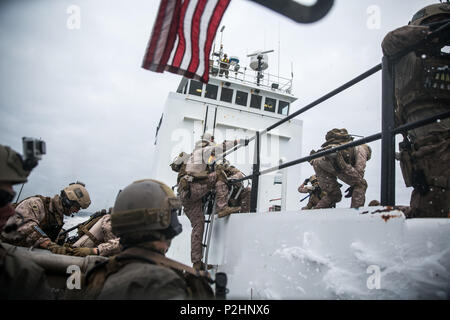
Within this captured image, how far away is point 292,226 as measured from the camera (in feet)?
7.39

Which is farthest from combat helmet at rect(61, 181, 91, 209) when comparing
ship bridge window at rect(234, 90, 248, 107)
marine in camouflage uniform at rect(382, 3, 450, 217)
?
ship bridge window at rect(234, 90, 248, 107)

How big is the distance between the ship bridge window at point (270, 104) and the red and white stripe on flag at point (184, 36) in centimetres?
1027

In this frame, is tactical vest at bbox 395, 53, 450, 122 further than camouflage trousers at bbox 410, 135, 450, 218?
Yes

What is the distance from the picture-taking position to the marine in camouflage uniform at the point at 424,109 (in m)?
1.87

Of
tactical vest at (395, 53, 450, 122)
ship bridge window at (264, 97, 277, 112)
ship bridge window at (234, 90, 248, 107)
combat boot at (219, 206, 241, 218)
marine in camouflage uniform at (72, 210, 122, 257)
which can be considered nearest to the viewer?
tactical vest at (395, 53, 450, 122)

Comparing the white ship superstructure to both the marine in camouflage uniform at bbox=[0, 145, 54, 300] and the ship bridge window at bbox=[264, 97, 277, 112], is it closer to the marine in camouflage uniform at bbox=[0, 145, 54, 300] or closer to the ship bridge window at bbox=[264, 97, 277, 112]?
the ship bridge window at bbox=[264, 97, 277, 112]

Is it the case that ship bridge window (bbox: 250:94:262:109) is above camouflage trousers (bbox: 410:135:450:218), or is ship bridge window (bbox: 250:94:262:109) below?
above

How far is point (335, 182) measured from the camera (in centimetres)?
461

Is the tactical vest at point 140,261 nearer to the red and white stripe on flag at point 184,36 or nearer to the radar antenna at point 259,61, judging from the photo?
the red and white stripe on flag at point 184,36

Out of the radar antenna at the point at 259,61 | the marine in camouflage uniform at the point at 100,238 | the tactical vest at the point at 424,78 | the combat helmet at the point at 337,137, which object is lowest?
the marine in camouflage uniform at the point at 100,238

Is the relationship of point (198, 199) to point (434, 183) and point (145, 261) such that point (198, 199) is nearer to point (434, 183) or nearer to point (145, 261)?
point (145, 261)

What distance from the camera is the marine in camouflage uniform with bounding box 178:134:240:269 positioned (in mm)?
4379

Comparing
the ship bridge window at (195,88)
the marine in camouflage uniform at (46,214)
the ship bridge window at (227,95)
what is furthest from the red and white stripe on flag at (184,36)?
the ship bridge window at (227,95)

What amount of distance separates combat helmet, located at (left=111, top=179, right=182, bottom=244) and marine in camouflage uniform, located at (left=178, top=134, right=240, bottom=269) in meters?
2.54
